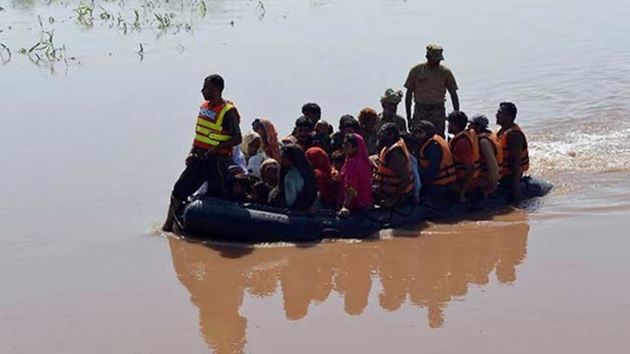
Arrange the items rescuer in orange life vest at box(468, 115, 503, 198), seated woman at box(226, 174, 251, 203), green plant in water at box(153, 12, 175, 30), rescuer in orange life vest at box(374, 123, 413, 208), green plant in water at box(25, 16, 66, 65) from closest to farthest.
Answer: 1. rescuer in orange life vest at box(374, 123, 413, 208)
2. seated woman at box(226, 174, 251, 203)
3. rescuer in orange life vest at box(468, 115, 503, 198)
4. green plant in water at box(25, 16, 66, 65)
5. green plant in water at box(153, 12, 175, 30)

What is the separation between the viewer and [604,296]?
5.94 metres

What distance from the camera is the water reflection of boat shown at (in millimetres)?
6051

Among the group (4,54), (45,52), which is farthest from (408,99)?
(4,54)

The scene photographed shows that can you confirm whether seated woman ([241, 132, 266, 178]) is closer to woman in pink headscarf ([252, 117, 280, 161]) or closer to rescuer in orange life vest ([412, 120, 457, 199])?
woman in pink headscarf ([252, 117, 280, 161])

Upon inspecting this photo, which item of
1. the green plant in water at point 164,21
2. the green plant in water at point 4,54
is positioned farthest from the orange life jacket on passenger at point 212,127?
the green plant in water at point 164,21

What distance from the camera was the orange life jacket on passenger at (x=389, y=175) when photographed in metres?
7.30

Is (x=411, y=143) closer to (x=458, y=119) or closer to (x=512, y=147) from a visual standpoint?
(x=458, y=119)

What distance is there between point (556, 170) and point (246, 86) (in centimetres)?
581

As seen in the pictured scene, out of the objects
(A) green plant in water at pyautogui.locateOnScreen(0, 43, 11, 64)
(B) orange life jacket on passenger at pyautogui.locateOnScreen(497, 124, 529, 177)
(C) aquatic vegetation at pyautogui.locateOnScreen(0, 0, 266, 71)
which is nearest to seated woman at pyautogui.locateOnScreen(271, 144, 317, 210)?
(B) orange life jacket on passenger at pyautogui.locateOnScreen(497, 124, 529, 177)

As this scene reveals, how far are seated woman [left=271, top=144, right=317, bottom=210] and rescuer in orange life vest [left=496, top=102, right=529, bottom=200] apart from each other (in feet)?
5.84

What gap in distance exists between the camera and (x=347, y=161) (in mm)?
7215

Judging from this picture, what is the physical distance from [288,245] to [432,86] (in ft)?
7.95

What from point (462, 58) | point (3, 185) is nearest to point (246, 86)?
point (462, 58)

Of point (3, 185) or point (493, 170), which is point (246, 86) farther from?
point (493, 170)
